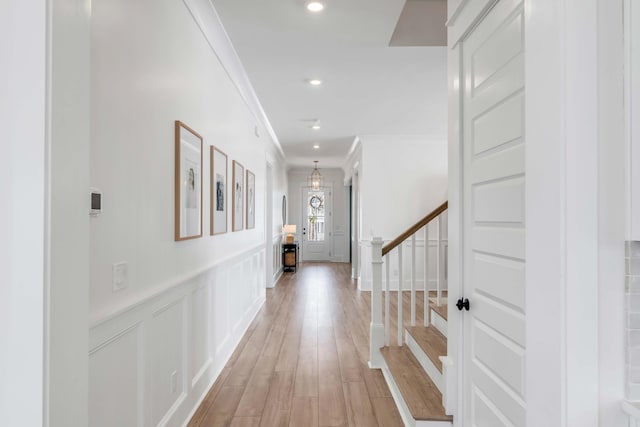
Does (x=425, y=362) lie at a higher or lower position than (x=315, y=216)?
lower

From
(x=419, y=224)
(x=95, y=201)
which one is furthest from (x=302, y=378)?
(x=95, y=201)

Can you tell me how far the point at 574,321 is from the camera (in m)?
1.02

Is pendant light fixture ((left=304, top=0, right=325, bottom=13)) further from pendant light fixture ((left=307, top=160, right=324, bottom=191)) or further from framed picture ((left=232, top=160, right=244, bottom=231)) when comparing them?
pendant light fixture ((left=307, top=160, right=324, bottom=191))

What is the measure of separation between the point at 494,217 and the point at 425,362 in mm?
1597

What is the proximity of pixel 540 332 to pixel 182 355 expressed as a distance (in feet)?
6.54

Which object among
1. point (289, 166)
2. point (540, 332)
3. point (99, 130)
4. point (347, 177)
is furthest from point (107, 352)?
point (289, 166)

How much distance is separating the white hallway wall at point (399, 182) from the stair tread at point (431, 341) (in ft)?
12.3

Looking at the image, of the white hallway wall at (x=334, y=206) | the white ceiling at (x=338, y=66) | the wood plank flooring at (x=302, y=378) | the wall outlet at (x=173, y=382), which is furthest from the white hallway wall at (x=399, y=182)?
the wall outlet at (x=173, y=382)

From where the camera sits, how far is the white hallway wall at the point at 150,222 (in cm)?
150

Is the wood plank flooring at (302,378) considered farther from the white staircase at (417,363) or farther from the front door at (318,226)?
the front door at (318,226)

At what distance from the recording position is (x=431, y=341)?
2.97m

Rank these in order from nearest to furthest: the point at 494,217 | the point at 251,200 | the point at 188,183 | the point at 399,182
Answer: the point at 494,217 < the point at 188,183 < the point at 251,200 < the point at 399,182

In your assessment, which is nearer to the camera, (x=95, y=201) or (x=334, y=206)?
(x=95, y=201)

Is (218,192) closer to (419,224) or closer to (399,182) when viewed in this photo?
(419,224)
